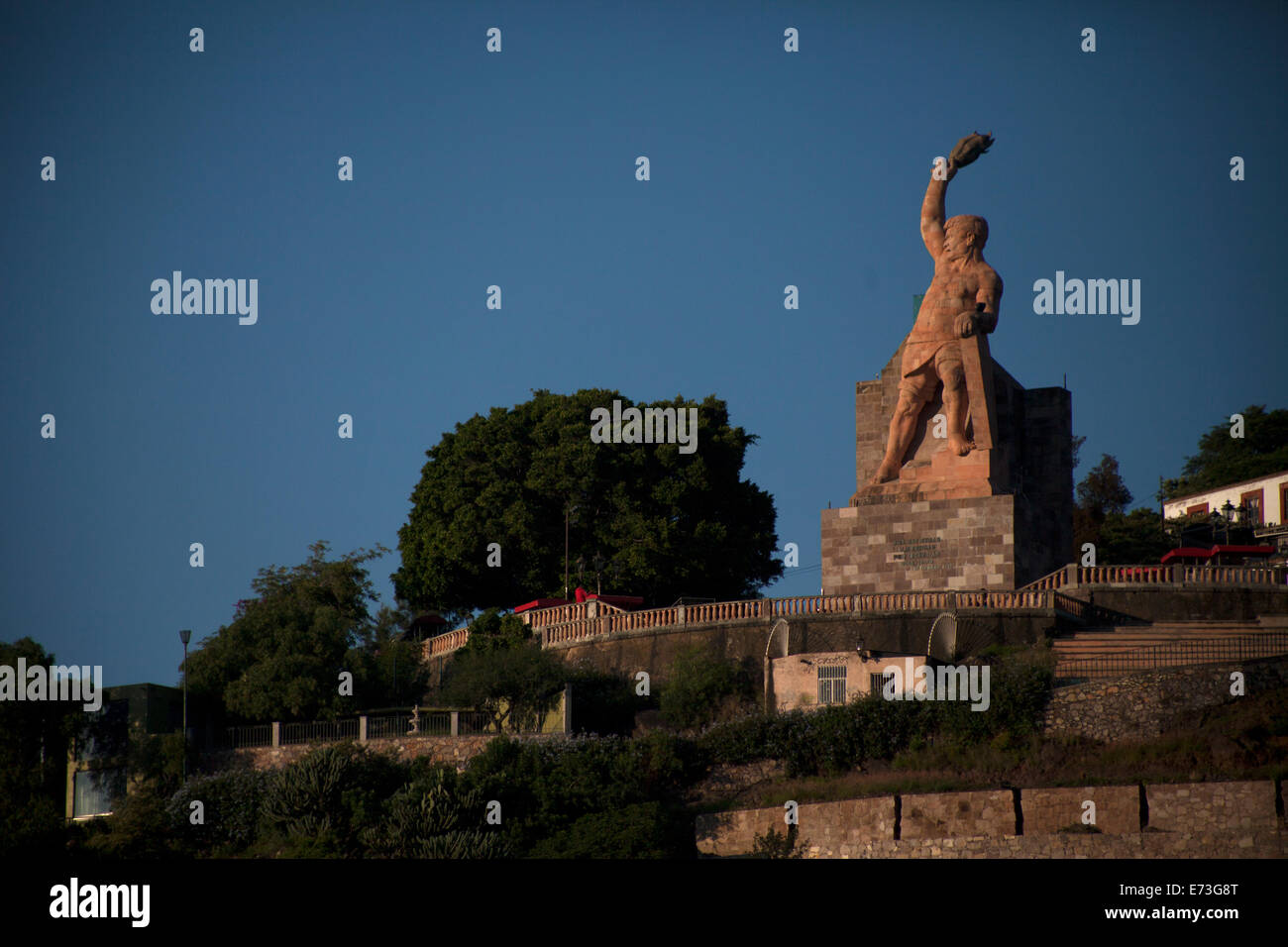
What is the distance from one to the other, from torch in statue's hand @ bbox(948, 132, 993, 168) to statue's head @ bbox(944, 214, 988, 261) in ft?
6.48

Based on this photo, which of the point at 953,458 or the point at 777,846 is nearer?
the point at 777,846

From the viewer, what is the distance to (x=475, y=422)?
7094cm

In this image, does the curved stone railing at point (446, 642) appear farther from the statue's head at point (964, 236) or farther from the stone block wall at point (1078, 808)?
the stone block wall at point (1078, 808)

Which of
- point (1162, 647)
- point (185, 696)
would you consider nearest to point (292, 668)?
point (185, 696)

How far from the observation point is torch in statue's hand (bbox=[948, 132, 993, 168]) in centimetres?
Answer: 5619

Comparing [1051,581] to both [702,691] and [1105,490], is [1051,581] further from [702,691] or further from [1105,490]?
[1105,490]

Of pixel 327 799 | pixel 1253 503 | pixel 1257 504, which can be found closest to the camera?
pixel 327 799

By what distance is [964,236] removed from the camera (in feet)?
181

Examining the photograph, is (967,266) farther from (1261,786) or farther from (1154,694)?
(1261,786)

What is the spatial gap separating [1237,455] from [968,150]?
129 ft

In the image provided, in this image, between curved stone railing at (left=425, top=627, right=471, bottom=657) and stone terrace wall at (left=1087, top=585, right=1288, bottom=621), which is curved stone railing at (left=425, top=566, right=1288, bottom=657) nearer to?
stone terrace wall at (left=1087, top=585, right=1288, bottom=621)
